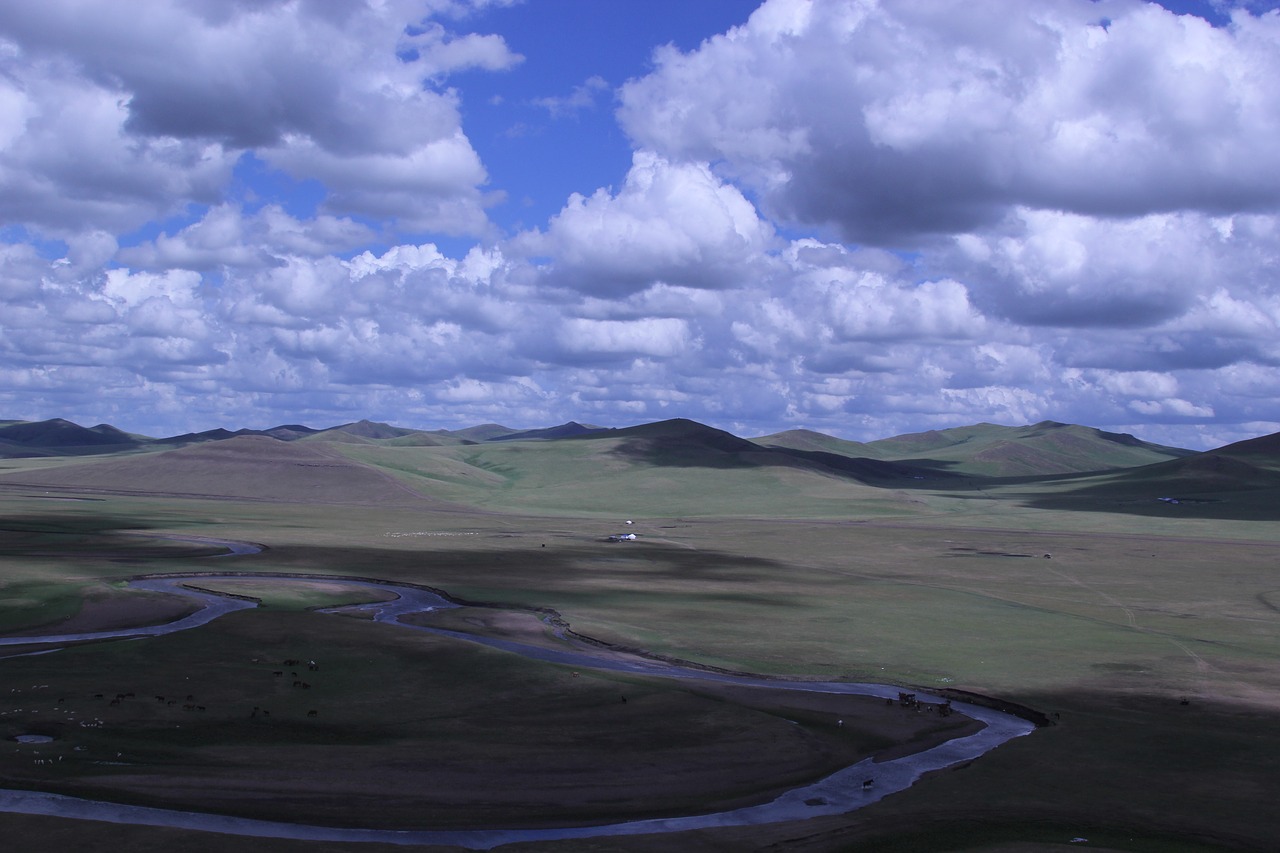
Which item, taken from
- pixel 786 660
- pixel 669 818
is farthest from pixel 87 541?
pixel 669 818

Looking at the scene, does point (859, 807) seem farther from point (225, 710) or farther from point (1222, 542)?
point (1222, 542)

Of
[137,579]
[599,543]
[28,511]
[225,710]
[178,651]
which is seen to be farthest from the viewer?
[28,511]

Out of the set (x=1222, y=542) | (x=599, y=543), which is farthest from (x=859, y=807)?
(x=1222, y=542)

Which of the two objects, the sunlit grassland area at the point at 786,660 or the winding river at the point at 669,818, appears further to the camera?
the sunlit grassland area at the point at 786,660

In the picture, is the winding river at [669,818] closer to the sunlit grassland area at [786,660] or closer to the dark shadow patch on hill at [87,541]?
the sunlit grassland area at [786,660]

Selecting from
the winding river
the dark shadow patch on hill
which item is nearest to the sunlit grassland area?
the dark shadow patch on hill

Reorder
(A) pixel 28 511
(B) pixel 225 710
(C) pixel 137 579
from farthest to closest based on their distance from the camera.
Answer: (A) pixel 28 511 < (C) pixel 137 579 < (B) pixel 225 710

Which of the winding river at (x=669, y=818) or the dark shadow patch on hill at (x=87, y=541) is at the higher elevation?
the dark shadow patch on hill at (x=87, y=541)

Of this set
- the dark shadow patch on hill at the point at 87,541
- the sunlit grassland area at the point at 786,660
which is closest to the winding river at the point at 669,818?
the sunlit grassland area at the point at 786,660
